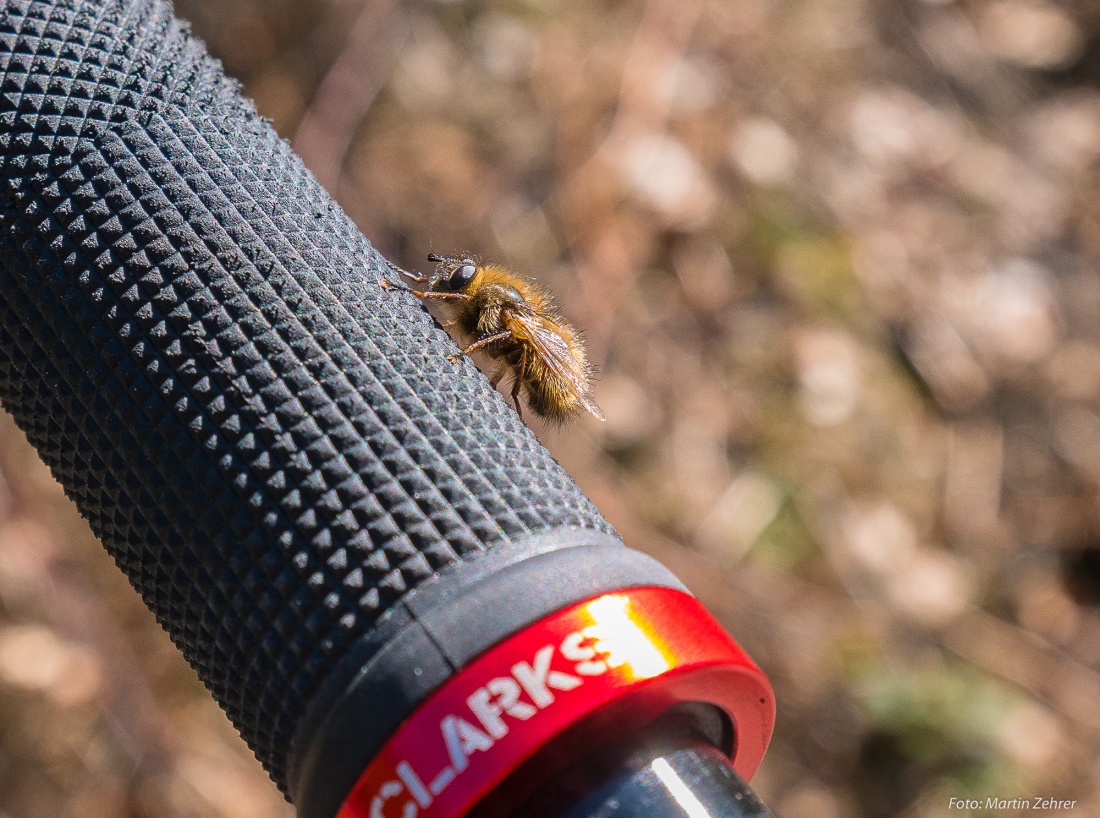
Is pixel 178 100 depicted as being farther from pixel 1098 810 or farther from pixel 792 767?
pixel 1098 810

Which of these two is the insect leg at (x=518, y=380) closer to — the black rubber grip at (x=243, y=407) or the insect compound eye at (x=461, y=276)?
the insect compound eye at (x=461, y=276)

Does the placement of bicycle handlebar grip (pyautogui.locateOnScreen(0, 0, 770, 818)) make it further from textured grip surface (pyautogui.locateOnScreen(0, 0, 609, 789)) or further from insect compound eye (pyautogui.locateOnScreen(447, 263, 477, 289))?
insect compound eye (pyautogui.locateOnScreen(447, 263, 477, 289))

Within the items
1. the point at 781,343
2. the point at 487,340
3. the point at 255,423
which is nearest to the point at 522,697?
the point at 255,423

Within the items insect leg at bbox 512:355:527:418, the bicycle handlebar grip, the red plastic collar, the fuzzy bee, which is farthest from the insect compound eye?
the red plastic collar

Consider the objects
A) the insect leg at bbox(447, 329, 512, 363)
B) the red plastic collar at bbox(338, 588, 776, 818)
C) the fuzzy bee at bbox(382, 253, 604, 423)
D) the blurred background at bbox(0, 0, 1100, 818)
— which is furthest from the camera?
the blurred background at bbox(0, 0, 1100, 818)

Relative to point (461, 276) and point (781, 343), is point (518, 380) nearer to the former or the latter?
point (461, 276)

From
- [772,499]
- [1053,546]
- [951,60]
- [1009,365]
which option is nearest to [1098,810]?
[1053,546]
